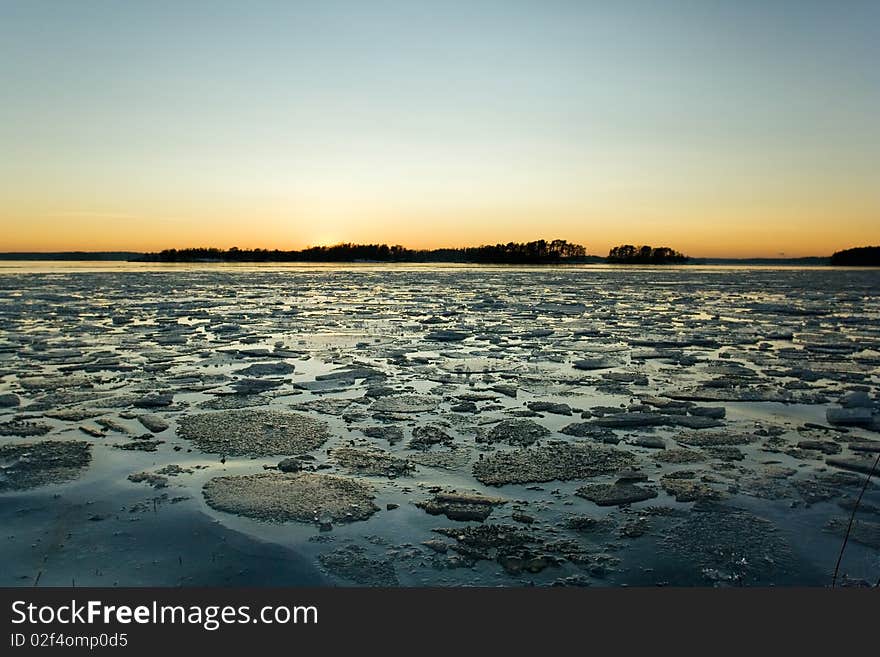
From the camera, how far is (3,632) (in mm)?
1887

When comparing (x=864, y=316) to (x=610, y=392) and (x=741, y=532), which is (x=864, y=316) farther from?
(x=741, y=532)

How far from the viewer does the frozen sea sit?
246 centimetres

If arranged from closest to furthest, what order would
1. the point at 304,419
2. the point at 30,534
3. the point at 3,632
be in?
the point at 3,632 < the point at 30,534 < the point at 304,419

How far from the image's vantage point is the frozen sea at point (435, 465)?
96.8 inches

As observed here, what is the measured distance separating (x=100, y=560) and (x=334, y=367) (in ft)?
14.7

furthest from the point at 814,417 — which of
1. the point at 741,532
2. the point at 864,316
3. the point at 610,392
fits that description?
the point at 864,316

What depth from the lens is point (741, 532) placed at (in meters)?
2.76

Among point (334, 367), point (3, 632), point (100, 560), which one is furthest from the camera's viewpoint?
point (334, 367)

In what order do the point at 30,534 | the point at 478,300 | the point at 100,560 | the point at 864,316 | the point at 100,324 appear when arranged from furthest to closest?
1. the point at 478,300
2. the point at 864,316
3. the point at 100,324
4. the point at 30,534
5. the point at 100,560

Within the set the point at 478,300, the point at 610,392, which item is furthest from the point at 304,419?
the point at 478,300

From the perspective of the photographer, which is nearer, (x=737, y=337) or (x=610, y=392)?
(x=610, y=392)

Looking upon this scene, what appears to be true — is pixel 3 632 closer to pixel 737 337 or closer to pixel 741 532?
pixel 741 532

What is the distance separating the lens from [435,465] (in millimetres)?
3641

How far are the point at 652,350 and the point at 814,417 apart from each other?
358 centimetres
